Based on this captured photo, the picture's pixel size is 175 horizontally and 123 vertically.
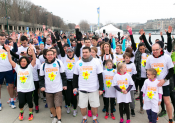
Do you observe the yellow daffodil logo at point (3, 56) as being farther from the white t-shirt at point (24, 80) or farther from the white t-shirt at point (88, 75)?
the white t-shirt at point (88, 75)

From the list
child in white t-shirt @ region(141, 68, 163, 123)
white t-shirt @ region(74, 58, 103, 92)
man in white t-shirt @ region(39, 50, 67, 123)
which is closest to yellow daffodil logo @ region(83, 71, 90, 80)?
white t-shirt @ region(74, 58, 103, 92)

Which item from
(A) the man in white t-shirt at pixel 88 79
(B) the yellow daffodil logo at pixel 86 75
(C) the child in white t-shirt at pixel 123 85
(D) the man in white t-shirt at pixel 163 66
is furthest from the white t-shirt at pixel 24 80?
(D) the man in white t-shirt at pixel 163 66

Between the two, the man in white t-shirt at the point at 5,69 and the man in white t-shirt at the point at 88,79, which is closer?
the man in white t-shirt at the point at 88,79

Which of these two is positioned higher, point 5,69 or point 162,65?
point 162,65

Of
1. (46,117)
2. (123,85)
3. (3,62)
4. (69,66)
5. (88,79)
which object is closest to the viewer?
(88,79)

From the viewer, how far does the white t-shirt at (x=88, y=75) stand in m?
3.41

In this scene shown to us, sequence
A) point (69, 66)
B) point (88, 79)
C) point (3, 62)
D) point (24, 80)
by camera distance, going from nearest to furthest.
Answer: point (88, 79) → point (24, 80) → point (69, 66) → point (3, 62)

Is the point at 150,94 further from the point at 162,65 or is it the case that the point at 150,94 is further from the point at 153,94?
the point at 162,65

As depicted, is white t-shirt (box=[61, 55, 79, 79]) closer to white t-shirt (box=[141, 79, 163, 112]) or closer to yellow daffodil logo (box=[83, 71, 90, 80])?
yellow daffodil logo (box=[83, 71, 90, 80])

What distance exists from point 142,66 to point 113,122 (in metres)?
1.90

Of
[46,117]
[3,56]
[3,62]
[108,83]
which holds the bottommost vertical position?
[46,117]

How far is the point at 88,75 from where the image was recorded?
11.2 feet

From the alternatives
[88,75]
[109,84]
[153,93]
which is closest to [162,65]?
[153,93]

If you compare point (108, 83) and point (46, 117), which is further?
point (46, 117)
